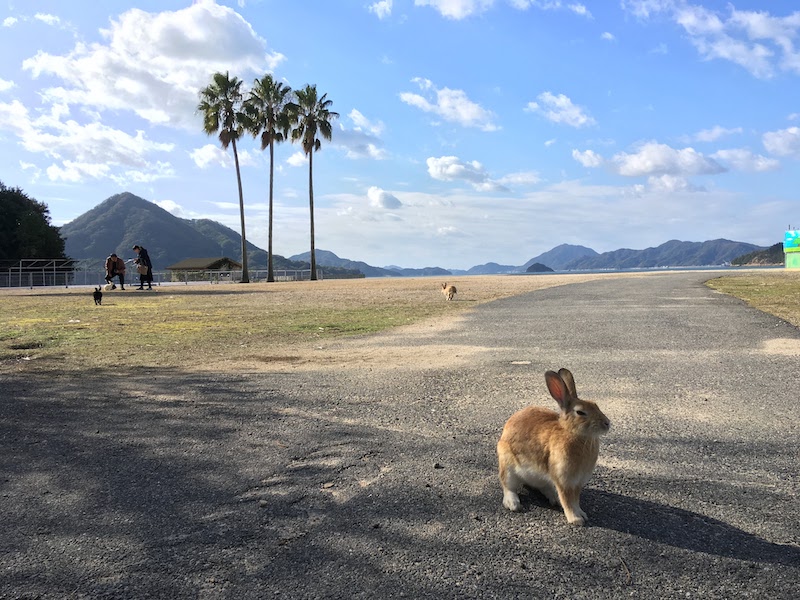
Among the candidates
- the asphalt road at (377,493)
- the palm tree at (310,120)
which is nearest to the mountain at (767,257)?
the palm tree at (310,120)

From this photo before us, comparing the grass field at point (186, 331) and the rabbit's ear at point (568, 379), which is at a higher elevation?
the rabbit's ear at point (568, 379)

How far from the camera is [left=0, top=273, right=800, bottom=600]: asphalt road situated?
241cm

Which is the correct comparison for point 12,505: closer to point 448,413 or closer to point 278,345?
point 448,413

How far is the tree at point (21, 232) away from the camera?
54072 mm

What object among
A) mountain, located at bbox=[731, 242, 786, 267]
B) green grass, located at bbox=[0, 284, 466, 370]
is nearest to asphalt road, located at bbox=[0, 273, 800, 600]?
green grass, located at bbox=[0, 284, 466, 370]

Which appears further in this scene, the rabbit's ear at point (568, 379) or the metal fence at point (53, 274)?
the metal fence at point (53, 274)

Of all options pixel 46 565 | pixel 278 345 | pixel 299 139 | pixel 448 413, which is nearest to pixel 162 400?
pixel 448 413

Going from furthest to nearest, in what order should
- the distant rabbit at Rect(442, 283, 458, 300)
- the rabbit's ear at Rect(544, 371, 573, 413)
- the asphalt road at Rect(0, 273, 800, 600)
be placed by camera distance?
the distant rabbit at Rect(442, 283, 458, 300), the rabbit's ear at Rect(544, 371, 573, 413), the asphalt road at Rect(0, 273, 800, 600)

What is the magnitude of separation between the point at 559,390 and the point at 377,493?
4.01 ft

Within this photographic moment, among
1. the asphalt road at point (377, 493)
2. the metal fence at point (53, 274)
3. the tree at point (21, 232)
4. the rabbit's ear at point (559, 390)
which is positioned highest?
the tree at point (21, 232)

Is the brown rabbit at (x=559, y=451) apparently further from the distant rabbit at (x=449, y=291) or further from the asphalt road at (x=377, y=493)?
the distant rabbit at (x=449, y=291)

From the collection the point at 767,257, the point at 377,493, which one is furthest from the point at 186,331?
the point at 767,257

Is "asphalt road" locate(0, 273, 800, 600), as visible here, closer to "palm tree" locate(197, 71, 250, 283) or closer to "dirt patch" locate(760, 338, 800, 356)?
"dirt patch" locate(760, 338, 800, 356)

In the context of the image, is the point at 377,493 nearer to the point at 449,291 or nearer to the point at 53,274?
the point at 449,291
